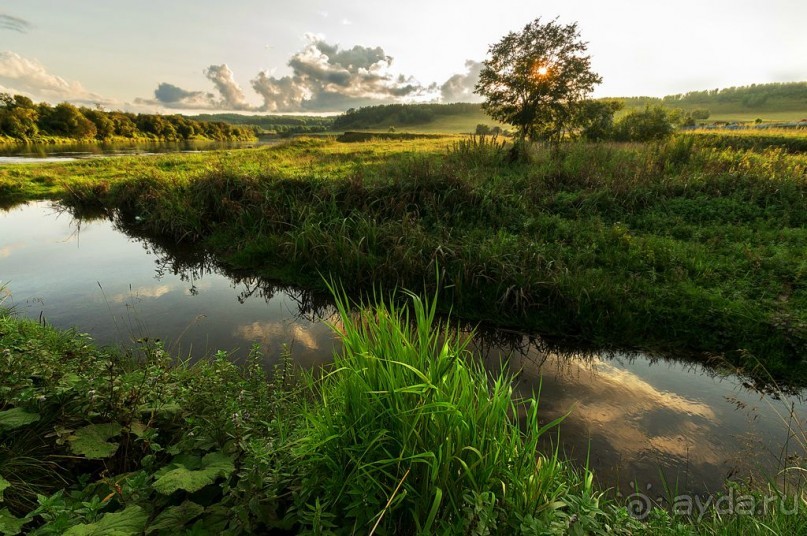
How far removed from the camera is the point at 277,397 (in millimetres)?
3539

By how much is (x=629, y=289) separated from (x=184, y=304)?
8.45 m

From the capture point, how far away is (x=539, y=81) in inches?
1091

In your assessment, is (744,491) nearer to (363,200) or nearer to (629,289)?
(629,289)

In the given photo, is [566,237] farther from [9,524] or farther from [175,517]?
[9,524]

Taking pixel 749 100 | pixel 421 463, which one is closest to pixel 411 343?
pixel 421 463

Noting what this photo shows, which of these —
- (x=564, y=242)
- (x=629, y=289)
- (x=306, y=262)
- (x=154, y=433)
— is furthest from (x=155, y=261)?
(x=629, y=289)

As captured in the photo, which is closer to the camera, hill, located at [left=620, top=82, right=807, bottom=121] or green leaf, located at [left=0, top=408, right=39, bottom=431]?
green leaf, located at [left=0, top=408, right=39, bottom=431]

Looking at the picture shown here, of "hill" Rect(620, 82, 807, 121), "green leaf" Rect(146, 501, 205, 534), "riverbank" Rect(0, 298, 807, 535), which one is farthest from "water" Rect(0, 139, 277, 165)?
"hill" Rect(620, 82, 807, 121)

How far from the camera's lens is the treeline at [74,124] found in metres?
55.7

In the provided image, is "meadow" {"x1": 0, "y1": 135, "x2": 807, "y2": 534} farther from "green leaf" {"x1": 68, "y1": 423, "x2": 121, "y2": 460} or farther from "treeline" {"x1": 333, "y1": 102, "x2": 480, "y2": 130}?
"treeline" {"x1": 333, "y1": 102, "x2": 480, "y2": 130}

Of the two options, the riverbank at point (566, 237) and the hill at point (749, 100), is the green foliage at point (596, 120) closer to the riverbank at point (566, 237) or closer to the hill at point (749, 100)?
the riverbank at point (566, 237)

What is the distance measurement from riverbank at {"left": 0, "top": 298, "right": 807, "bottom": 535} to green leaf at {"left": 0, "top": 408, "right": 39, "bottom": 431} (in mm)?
11

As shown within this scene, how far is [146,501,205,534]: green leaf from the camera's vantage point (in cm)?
193

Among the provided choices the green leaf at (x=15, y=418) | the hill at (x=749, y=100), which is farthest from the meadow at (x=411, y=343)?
the hill at (x=749, y=100)
